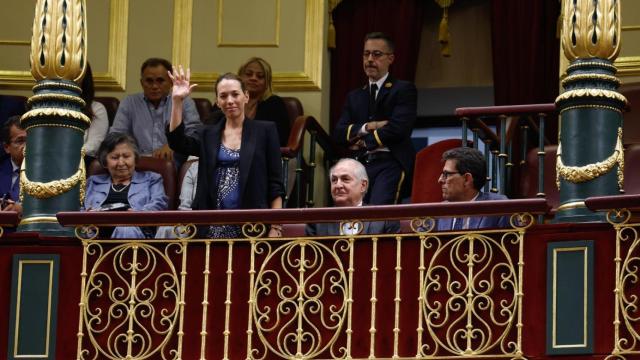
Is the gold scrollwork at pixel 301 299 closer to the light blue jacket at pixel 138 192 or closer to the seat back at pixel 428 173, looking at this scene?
the light blue jacket at pixel 138 192

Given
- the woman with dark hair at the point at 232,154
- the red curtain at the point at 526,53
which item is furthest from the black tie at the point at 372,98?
the woman with dark hair at the point at 232,154

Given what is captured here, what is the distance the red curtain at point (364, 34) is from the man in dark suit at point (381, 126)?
5.28 feet

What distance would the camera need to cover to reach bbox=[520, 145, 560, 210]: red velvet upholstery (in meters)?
12.3

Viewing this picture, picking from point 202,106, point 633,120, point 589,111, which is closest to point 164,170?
point 202,106

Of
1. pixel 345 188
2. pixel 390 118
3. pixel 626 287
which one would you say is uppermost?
pixel 390 118

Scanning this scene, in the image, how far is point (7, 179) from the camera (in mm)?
12367

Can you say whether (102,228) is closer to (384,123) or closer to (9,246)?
(9,246)

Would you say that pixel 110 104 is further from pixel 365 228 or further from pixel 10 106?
pixel 365 228

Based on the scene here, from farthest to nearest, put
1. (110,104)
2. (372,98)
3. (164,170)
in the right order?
(110,104)
(372,98)
(164,170)

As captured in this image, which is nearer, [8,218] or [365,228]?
[365,228]

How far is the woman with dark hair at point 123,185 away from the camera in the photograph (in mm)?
11578

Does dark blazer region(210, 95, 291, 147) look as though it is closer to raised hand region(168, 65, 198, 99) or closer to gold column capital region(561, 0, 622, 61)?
A: raised hand region(168, 65, 198, 99)

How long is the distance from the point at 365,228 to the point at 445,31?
15.2 ft

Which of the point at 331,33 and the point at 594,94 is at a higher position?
the point at 331,33
